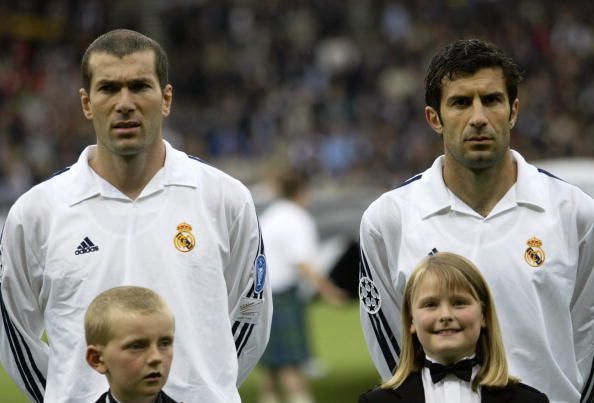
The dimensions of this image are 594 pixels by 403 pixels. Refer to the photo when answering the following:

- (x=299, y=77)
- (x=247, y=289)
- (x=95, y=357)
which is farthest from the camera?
(x=299, y=77)

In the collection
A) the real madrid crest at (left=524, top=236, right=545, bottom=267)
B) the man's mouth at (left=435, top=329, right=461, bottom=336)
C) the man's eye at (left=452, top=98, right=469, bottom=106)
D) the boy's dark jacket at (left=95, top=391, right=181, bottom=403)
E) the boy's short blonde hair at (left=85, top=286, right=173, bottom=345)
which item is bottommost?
the boy's dark jacket at (left=95, top=391, right=181, bottom=403)

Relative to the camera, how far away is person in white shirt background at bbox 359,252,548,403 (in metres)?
4.49

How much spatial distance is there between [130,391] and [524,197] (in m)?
1.64

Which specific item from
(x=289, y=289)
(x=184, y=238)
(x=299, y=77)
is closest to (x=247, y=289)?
(x=184, y=238)

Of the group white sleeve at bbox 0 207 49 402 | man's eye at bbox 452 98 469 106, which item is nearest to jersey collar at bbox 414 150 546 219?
man's eye at bbox 452 98 469 106

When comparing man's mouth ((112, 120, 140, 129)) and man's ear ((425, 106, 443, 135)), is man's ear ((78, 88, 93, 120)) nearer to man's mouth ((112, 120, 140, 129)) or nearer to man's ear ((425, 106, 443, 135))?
man's mouth ((112, 120, 140, 129))

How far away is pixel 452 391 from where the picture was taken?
453 centimetres

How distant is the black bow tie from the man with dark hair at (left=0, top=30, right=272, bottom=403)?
876 mm

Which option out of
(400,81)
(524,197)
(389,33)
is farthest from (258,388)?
(389,33)

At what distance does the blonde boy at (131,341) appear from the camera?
4465mm

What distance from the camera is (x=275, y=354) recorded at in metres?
11.5

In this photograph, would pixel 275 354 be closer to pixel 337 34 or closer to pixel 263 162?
pixel 263 162

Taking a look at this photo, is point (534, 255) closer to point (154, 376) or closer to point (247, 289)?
point (247, 289)

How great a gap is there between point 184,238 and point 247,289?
48 centimetres
